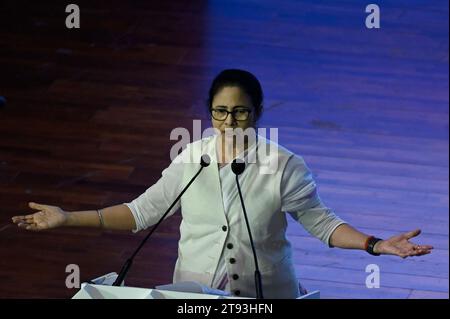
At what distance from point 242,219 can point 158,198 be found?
305mm

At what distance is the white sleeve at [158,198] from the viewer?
13.6ft

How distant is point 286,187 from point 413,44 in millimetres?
5504

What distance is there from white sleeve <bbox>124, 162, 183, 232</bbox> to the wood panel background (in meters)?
1.74

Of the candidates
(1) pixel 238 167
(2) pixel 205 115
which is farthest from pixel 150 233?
(2) pixel 205 115

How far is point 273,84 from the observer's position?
848 centimetres

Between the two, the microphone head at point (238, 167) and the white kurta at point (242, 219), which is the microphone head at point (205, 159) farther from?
the microphone head at point (238, 167)

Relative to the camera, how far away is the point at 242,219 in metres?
4.08

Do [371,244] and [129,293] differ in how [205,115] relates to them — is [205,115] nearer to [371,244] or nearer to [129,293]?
[371,244]

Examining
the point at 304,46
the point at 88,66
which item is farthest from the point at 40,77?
the point at 304,46

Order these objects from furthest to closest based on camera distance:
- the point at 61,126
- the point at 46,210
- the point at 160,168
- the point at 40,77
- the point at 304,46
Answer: the point at 304,46, the point at 40,77, the point at 61,126, the point at 160,168, the point at 46,210

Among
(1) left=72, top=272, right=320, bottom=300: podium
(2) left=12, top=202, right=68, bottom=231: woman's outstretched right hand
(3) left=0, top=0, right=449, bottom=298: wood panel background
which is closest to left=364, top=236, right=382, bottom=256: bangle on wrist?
(1) left=72, top=272, right=320, bottom=300: podium

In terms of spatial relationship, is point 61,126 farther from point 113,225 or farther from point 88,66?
point 113,225

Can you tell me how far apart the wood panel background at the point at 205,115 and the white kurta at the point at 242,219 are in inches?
70.2
